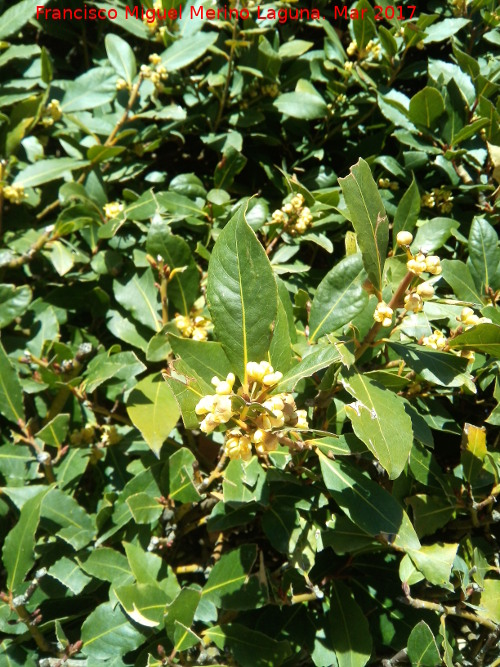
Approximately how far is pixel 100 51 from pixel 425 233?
178cm

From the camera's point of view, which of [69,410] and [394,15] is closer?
[69,410]

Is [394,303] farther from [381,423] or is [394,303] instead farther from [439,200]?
[439,200]

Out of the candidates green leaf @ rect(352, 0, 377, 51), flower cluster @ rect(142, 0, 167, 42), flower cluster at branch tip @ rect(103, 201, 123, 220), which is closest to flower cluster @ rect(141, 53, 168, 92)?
flower cluster @ rect(142, 0, 167, 42)

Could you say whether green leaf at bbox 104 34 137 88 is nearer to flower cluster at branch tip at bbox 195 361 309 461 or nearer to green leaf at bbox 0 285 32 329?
green leaf at bbox 0 285 32 329

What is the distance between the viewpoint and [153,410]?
5.92 ft

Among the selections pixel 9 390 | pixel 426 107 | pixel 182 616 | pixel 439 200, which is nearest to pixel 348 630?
pixel 182 616

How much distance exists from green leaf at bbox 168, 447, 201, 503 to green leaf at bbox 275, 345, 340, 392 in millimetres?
561

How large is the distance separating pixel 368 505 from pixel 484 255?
912 millimetres

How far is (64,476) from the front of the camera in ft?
6.41

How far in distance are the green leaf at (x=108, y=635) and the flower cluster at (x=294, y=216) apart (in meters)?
1.32

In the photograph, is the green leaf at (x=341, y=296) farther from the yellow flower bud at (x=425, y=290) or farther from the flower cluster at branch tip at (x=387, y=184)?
the flower cluster at branch tip at (x=387, y=184)

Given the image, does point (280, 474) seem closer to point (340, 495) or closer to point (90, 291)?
point (340, 495)

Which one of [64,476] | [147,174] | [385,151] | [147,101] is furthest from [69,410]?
[385,151]

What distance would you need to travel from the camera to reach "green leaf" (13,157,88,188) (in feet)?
7.34
